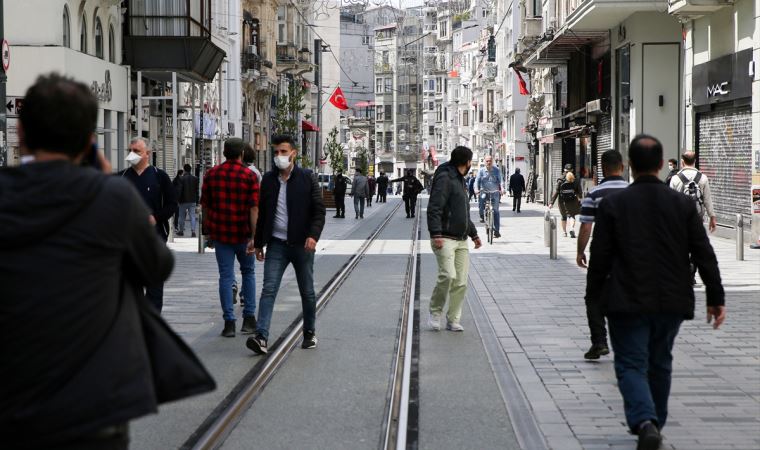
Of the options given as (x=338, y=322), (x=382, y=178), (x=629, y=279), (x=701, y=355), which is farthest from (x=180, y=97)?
(x=629, y=279)

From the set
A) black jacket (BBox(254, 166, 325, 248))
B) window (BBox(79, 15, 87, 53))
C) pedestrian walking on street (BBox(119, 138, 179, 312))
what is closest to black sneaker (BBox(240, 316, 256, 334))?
pedestrian walking on street (BBox(119, 138, 179, 312))

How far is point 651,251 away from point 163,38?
25939 millimetres

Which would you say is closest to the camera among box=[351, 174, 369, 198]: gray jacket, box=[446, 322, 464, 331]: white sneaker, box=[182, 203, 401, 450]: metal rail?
box=[182, 203, 401, 450]: metal rail

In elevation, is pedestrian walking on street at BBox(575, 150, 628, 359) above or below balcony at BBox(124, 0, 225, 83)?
below

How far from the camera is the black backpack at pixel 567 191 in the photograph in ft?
84.1

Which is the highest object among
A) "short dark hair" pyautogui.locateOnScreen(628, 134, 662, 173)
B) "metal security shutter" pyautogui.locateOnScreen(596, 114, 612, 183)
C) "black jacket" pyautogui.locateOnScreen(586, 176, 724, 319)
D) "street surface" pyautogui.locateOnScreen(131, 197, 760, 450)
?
"metal security shutter" pyautogui.locateOnScreen(596, 114, 612, 183)

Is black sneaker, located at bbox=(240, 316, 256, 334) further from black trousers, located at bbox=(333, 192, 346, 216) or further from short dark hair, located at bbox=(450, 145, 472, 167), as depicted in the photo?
black trousers, located at bbox=(333, 192, 346, 216)

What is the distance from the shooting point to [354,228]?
33.5 metres

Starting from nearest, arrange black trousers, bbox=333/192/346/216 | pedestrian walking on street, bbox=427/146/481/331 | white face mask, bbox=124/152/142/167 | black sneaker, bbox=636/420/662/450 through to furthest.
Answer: black sneaker, bbox=636/420/662/450 → white face mask, bbox=124/152/142/167 → pedestrian walking on street, bbox=427/146/481/331 → black trousers, bbox=333/192/346/216

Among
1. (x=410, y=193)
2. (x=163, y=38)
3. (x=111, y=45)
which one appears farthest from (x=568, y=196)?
(x=410, y=193)

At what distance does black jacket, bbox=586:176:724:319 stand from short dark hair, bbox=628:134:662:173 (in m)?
0.06

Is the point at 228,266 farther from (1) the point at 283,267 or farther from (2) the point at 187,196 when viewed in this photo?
(2) the point at 187,196

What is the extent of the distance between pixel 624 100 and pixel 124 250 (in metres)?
31.3

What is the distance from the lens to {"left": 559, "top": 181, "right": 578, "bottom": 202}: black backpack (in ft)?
84.1
